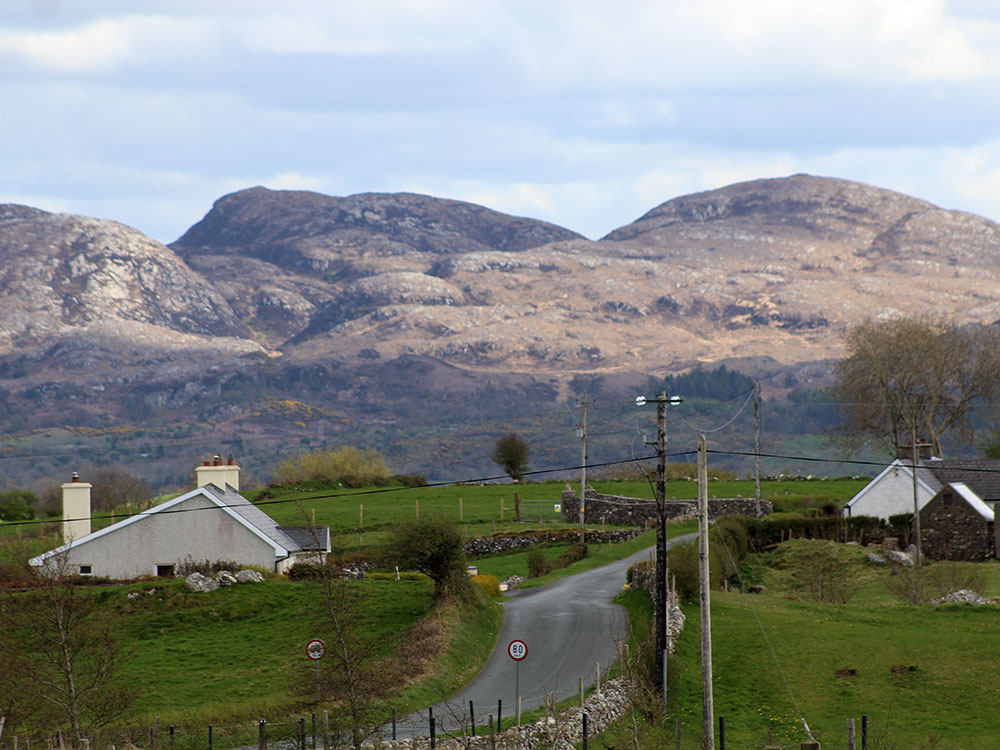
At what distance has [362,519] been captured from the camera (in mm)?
76500

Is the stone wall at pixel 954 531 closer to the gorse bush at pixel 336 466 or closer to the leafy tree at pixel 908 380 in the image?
the leafy tree at pixel 908 380

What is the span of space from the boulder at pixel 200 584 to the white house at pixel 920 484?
44088mm

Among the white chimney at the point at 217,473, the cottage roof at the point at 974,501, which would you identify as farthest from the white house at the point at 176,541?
the cottage roof at the point at 974,501

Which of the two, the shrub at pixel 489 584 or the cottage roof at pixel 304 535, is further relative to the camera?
the cottage roof at pixel 304 535

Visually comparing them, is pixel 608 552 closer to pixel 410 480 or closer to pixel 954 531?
pixel 954 531

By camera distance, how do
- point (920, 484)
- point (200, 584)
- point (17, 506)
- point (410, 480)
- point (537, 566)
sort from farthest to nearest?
point (410, 480) < point (17, 506) < point (920, 484) < point (537, 566) < point (200, 584)

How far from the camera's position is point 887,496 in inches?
2857

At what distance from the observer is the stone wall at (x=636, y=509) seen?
7781 cm

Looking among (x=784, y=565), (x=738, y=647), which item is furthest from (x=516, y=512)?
(x=738, y=647)

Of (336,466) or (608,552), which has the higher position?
(336,466)

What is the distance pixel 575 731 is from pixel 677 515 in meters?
51.9

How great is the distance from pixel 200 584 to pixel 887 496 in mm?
48261

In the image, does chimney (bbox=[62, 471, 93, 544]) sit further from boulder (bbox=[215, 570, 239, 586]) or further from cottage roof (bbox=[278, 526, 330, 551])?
boulder (bbox=[215, 570, 239, 586])

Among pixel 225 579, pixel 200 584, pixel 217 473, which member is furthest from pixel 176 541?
pixel 217 473
